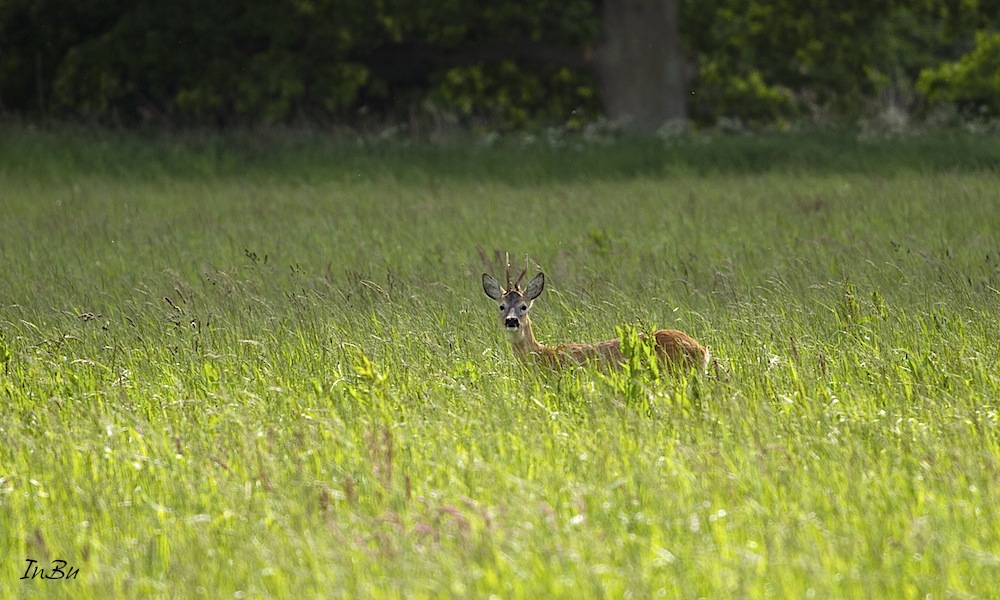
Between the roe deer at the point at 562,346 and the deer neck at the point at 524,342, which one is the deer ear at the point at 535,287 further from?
the deer neck at the point at 524,342

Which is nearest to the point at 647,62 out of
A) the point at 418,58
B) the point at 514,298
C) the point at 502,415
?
the point at 418,58

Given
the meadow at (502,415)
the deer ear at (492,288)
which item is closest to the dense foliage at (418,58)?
the meadow at (502,415)

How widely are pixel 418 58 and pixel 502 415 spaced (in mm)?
18909

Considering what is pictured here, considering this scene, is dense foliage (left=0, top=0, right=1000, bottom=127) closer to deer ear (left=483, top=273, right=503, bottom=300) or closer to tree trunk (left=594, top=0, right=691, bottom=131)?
tree trunk (left=594, top=0, right=691, bottom=131)

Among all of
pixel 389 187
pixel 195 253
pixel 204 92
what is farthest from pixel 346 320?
pixel 204 92

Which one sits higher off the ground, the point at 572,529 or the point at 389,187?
the point at 572,529

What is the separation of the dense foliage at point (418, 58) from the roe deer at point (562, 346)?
14.4 meters

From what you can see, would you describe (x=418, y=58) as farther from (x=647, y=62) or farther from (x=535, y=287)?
(x=535, y=287)

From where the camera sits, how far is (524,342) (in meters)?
6.57

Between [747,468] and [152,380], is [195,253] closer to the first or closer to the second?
[152,380]

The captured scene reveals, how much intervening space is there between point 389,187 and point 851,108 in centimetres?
1150

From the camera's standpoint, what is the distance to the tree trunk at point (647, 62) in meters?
21.8

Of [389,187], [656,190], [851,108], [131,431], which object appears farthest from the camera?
[851,108]

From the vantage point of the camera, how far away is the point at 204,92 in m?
22.5
